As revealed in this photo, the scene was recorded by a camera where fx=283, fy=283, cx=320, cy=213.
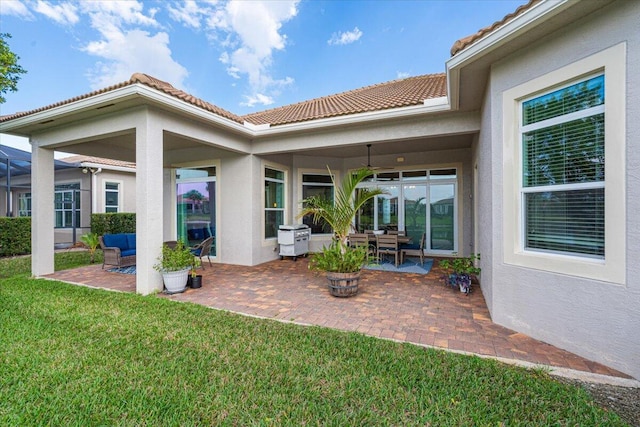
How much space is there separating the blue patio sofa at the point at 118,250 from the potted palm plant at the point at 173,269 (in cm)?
299

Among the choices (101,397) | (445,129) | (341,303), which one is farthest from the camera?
(445,129)

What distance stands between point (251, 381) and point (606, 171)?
4112mm

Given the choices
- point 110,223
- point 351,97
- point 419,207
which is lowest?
point 110,223

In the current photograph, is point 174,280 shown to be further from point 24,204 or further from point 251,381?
point 24,204

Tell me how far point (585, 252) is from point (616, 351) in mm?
1009

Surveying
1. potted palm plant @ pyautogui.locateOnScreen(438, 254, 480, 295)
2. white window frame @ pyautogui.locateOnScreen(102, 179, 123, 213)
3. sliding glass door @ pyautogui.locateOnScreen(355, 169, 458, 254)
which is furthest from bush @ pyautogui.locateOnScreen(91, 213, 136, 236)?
potted palm plant @ pyautogui.locateOnScreen(438, 254, 480, 295)

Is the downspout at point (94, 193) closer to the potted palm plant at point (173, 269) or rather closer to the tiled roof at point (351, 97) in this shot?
the tiled roof at point (351, 97)

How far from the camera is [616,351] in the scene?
9.40 ft

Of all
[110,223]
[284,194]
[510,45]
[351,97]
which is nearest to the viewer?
[510,45]

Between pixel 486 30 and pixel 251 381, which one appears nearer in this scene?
pixel 251 381

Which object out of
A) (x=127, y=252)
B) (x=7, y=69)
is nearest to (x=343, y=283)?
(x=127, y=252)

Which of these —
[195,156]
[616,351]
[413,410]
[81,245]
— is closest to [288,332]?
[413,410]

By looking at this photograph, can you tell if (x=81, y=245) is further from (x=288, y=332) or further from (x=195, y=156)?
(x=288, y=332)

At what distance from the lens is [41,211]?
712 centimetres
